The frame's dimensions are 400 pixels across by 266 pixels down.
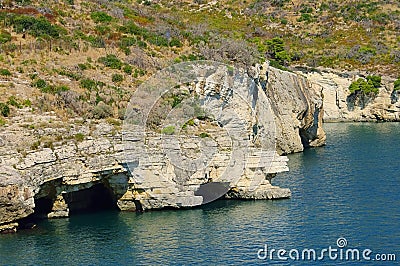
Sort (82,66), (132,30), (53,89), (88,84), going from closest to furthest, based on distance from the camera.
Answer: (53,89) → (88,84) → (82,66) → (132,30)

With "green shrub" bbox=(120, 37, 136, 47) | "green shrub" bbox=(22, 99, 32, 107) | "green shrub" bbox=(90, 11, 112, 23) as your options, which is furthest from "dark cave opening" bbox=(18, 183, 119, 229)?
"green shrub" bbox=(90, 11, 112, 23)

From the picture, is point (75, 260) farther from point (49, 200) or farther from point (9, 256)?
point (49, 200)

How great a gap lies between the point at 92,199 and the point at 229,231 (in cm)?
1238

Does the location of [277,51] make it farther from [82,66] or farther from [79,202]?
[79,202]

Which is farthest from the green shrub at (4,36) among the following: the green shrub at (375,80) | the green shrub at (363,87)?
the green shrub at (375,80)

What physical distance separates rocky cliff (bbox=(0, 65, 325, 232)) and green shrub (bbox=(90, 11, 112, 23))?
21076 millimetres

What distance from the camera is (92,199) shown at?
144ft

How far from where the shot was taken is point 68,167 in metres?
38.2

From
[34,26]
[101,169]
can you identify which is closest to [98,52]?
[34,26]

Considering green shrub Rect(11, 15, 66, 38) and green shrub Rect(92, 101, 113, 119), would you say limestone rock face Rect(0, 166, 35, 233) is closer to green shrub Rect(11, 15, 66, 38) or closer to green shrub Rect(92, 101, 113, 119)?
green shrub Rect(92, 101, 113, 119)

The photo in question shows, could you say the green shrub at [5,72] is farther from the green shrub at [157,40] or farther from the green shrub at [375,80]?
the green shrub at [375,80]

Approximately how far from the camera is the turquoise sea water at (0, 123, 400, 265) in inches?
1256

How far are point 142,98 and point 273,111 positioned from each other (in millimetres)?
20926

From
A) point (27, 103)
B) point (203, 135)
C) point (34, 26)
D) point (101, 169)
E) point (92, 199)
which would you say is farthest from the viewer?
point (34, 26)
